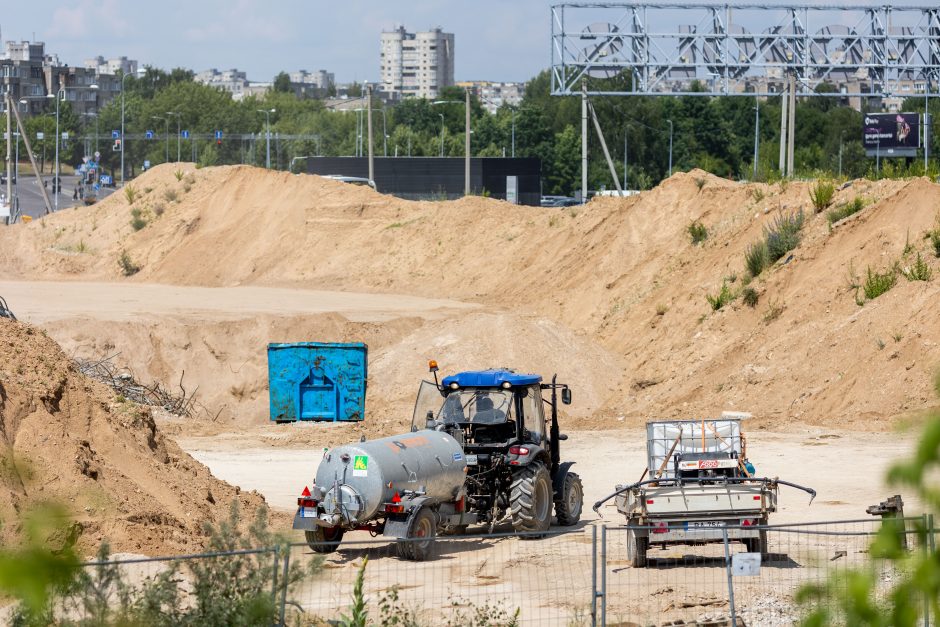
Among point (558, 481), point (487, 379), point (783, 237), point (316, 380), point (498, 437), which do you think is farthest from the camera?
point (783, 237)

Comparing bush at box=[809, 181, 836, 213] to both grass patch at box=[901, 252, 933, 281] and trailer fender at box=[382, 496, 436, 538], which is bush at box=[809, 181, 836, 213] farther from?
trailer fender at box=[382, 496, 436, 538]

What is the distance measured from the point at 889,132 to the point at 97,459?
245 ft

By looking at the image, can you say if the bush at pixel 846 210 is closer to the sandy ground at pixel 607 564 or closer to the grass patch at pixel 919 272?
the grass patch at pixel 919 272

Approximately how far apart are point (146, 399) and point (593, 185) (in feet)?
269

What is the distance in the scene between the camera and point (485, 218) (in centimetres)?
4966

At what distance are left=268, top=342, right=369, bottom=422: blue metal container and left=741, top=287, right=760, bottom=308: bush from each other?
960cm

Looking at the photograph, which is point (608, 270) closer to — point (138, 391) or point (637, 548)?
point (138, 391)

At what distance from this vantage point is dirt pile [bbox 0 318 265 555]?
12.5 metres

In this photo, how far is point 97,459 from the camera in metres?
13.7

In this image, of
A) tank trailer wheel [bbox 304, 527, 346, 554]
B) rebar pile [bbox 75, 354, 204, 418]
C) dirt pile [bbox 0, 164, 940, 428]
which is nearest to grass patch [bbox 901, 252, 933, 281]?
dirt pile [bbox 0, 164, 940, 428]

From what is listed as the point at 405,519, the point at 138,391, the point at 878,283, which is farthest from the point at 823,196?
the point at 405,519

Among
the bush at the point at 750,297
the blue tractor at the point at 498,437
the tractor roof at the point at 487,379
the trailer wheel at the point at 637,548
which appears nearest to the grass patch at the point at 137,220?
the bush at the point at 750,297

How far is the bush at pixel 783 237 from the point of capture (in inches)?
1270

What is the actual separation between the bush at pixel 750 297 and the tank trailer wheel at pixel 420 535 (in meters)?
18.9
